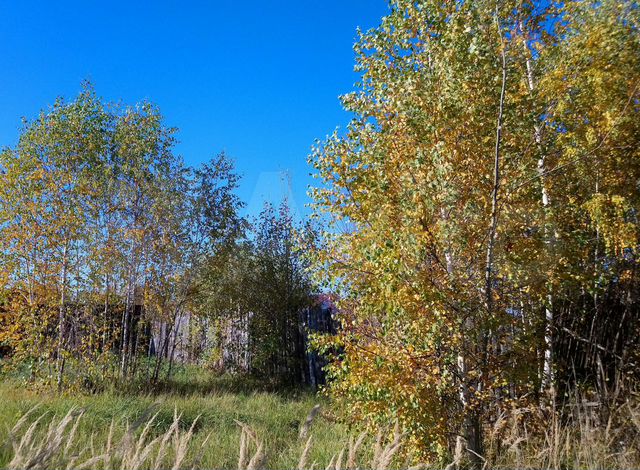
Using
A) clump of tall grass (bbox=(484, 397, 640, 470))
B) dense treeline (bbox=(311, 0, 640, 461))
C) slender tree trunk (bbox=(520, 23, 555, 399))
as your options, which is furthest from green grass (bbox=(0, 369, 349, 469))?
slender tree trunk (bbox=(520, 23, 555, 399))

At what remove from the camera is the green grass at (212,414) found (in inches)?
184

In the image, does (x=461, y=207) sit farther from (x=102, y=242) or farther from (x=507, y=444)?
(x=102, y=242)

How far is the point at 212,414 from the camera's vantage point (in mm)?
6477

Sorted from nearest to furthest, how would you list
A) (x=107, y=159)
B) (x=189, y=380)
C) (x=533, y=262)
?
(x=533, y=262) < (x=107, y=159) < (x=189, y=380)

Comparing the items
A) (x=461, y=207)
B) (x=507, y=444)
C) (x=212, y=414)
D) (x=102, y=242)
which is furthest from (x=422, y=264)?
(x=102, y=242)

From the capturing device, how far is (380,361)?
3.91 meters

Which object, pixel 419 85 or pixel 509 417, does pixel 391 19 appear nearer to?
pixel 419 85

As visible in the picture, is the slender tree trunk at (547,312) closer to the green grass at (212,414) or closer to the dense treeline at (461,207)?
the dense treeline at (461,207)

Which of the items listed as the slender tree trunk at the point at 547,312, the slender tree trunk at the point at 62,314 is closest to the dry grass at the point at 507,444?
the slender tree trunk at the point at 547,312

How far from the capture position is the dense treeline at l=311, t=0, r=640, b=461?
379cm

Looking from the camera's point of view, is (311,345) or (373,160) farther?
(311,345)

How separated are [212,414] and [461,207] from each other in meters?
4.58

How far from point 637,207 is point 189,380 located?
28.8ft

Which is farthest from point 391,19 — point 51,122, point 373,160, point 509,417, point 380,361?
point 51,122
